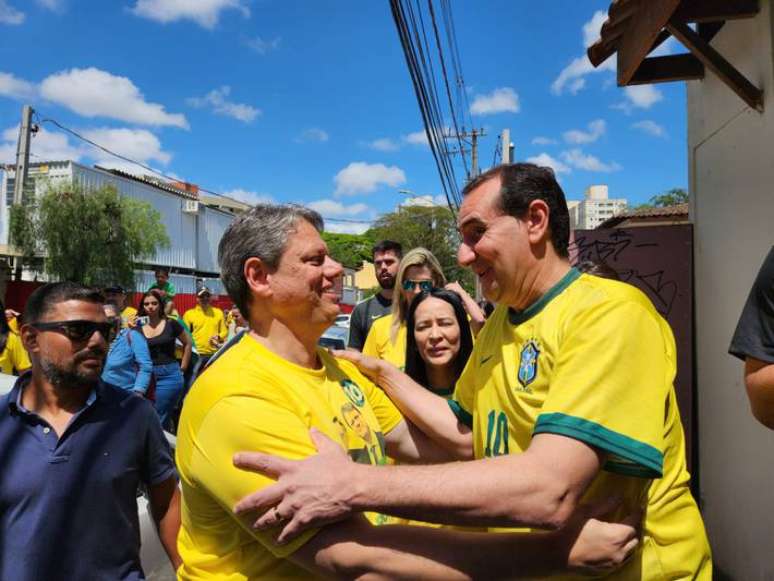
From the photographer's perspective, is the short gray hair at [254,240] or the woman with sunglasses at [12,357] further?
the woman with sunglasses at [12,357]

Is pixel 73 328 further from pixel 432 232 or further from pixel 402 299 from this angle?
pixel 432 232

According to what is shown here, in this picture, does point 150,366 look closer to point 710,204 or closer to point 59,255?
point 710,204

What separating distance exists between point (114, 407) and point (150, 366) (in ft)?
13.2

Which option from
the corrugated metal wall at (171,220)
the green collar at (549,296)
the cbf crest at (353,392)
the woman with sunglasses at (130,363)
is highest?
the corrugated metal wall at (171,220)

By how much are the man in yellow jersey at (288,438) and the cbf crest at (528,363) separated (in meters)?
0.40

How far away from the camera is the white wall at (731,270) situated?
3.60m

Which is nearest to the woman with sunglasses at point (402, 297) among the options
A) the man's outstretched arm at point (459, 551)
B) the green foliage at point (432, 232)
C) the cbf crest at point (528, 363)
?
the cbf crest at point (528, 363)

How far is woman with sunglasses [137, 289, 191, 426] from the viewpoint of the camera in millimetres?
6809

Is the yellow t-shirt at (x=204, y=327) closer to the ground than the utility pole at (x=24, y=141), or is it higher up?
closer to the ground

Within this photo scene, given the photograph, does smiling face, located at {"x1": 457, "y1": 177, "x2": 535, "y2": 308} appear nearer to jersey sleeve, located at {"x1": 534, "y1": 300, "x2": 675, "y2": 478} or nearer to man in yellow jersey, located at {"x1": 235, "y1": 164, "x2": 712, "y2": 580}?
man in yellow jersey, located at {"x1": 235, "y1": 164, "x2": 712, "y2": 580}

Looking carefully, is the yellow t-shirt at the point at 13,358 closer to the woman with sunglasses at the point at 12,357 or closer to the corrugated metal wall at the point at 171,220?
the woman with sunglasses at the point at 12,357

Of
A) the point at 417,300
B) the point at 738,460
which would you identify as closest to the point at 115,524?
the point at 417,300

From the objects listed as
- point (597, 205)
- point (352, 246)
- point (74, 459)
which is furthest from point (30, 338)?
point (352, 246)

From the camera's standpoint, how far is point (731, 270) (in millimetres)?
4109
